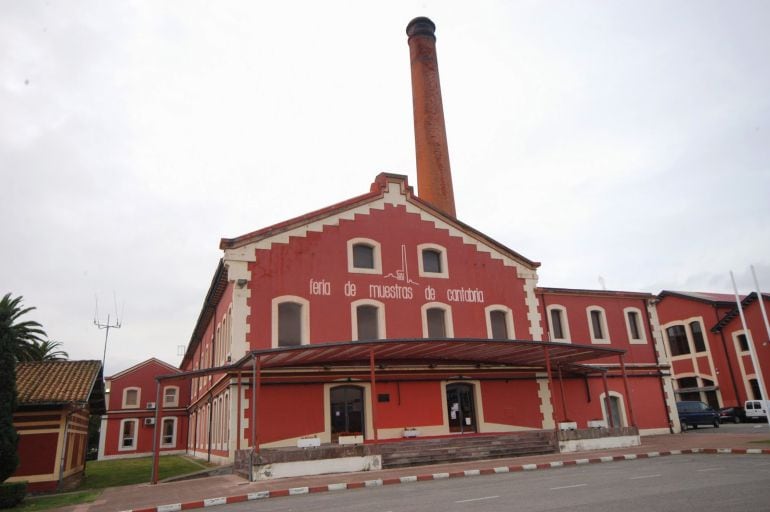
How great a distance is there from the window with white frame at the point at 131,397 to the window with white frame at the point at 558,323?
31480mm

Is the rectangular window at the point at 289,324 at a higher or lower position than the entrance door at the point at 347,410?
higher

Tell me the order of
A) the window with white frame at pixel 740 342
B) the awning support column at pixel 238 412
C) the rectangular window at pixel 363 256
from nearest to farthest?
the awning support column at pixel 238 412, the rectangular window at pixel 363 256, the window with white frame at pixel 740 342

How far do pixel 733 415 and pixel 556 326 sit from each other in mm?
15656

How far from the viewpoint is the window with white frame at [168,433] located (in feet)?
130

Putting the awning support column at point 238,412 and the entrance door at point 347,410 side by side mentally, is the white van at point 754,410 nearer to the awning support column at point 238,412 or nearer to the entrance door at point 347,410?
the entrance door at point 347,410

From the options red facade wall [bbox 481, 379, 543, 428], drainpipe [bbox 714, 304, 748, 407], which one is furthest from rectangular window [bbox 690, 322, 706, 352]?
red facade wall [bbox 481, 379, 543, 428]

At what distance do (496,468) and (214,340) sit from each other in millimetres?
15473

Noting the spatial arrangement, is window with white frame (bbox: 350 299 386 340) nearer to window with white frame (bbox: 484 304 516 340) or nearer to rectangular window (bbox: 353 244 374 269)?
rectangular window (bbox: 353 244 374 269)

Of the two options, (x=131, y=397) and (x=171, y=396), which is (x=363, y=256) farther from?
(x=131, y=397)

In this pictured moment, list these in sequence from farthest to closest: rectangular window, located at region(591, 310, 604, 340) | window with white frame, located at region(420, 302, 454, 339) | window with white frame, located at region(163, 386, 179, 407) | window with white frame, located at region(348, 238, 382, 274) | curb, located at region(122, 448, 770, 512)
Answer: window with white frame, located at region(163, 386, 179, 407)
rectangular window, located at region(591, 310, 604, 340)
window with white frame, located at region(420, 302, 454, 339)
window with white frame, located at region(348, 238, 382, 274)
curb, located at region(122, 448, 770, 512)

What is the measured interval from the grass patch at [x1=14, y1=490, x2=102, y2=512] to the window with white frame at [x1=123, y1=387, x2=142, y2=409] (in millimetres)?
27098

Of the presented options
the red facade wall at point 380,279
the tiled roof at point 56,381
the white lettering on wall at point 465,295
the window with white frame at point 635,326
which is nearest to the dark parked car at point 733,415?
the window with white frame at point 635,326

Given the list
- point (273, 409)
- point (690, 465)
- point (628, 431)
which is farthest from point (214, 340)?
point (690, 465)

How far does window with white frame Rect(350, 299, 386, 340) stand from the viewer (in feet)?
Result: 67.6
